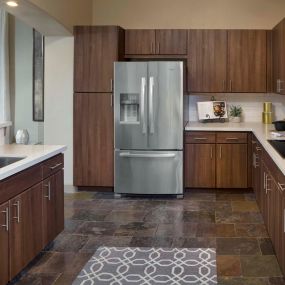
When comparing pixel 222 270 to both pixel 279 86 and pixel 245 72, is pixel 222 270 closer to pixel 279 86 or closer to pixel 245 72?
pixel 279 86

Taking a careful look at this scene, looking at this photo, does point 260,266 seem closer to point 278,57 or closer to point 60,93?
point 278,57

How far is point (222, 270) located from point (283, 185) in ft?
2.73

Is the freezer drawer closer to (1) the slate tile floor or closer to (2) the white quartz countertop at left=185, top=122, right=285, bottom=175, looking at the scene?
(1) the slate tile floor

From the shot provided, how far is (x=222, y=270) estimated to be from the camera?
359 cm

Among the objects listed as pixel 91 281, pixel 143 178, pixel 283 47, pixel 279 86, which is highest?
pixel 283 47

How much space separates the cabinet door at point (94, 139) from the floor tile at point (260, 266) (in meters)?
2.70

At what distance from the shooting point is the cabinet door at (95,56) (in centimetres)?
603

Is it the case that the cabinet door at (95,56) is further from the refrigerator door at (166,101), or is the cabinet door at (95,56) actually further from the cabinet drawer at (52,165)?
the cabinet drawer at (52,165)

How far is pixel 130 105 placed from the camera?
592cm

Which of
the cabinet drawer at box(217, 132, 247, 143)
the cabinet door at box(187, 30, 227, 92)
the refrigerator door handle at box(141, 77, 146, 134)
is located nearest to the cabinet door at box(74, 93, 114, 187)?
the refrigerator door handle at box(141, 77, 146, 134)

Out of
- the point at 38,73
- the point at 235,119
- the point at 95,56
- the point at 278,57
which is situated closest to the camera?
the point at 278,57

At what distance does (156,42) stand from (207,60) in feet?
2.36

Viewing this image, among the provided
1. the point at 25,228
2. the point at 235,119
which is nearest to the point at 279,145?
the point at 25,228

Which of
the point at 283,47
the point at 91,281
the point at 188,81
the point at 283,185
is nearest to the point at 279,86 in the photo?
the point at 283,47
